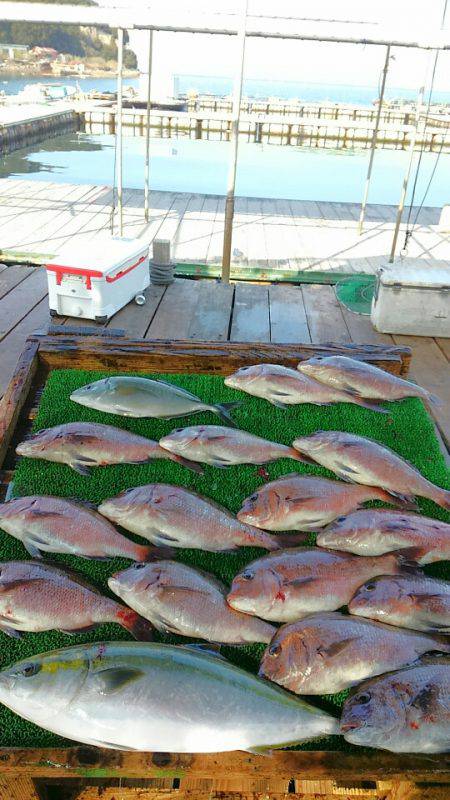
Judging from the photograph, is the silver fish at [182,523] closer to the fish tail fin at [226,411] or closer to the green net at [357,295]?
the fish tail fin at [226,411]

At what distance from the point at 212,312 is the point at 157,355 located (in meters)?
2.28

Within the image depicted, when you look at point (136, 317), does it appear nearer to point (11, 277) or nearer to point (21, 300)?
point (21, 300)

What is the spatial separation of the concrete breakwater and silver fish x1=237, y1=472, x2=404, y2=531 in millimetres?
23557

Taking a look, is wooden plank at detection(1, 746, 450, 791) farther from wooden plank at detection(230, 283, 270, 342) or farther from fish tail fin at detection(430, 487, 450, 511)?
wooden plank at detection(230, 283, 270, 342)

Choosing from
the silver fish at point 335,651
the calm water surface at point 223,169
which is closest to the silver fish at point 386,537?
the silver fish at point 335,651

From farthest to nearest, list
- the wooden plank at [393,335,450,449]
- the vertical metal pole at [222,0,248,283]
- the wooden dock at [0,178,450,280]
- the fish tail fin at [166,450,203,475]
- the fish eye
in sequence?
the wooden dock at [0,178,450,280], the vertical metal pole at [222,0,248,283], the wooden plank at [393,335,450,449], the fish tail fin at [166,450,203,475], the fish eye

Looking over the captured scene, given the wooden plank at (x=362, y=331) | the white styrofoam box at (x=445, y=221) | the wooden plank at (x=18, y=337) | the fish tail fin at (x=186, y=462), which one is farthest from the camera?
the white styrofoam box at (x=445, y=221)

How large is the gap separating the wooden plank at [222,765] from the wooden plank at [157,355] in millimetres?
1886

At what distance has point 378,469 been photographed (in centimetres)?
227

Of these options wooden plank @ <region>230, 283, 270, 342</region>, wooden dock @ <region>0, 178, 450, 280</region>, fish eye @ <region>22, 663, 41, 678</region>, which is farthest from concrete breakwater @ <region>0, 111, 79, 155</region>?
fish eye @ <region>22, 663, 41, 678</region>

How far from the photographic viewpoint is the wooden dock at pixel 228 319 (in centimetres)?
438

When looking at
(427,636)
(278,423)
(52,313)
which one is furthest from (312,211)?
(427,636)

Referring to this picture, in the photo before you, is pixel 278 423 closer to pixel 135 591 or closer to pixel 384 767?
pixel 135 591

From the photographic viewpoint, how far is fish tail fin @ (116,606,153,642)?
5.58 feet
